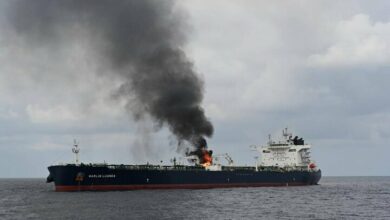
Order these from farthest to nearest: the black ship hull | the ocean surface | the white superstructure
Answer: the white superstructure → the black ship hull → the ocean surface

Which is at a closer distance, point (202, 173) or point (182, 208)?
point (182, 208)

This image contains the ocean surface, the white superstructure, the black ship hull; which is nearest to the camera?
the ocean surface

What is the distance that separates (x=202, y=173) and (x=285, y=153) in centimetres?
3736

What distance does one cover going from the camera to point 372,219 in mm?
51375

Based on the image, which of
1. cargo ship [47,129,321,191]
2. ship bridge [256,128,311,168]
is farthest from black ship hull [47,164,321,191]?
ship bridge [256,128,311,168]

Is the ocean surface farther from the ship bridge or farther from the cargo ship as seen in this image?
the ship bridge

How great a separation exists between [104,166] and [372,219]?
40.2 metres

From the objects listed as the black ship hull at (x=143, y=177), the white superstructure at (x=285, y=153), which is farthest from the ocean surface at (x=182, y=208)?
the white superstructure at (x=285, y=153)

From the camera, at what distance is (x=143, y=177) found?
8044 cm

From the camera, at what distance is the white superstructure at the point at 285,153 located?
120 m

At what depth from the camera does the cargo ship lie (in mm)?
76062

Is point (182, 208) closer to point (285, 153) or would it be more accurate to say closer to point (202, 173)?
point (202, 173)

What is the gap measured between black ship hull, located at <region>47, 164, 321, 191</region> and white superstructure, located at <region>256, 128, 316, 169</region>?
712 inches

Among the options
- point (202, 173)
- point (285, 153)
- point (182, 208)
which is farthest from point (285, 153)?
point (182, 208)
